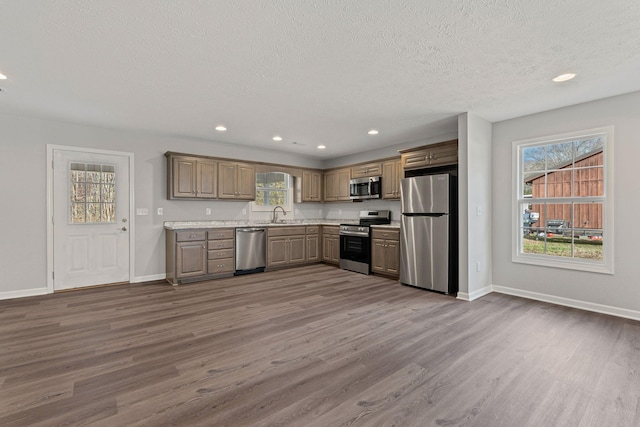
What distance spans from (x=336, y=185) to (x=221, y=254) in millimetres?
2992

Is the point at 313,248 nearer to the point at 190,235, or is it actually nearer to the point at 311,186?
the point at 311,186

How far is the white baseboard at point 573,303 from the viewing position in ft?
10.9

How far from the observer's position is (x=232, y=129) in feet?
15.8

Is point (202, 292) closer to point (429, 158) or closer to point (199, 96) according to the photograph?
point (199, 96)

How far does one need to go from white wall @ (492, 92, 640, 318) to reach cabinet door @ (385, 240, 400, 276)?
1443mm

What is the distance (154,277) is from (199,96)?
10.9 ft

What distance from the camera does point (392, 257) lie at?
206 inches

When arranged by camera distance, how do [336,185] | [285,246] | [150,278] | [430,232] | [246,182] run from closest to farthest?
[430,232], [150,278], [246,182], [285,246], [336,185]

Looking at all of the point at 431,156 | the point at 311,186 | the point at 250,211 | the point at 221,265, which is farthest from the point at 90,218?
the point at 431,156

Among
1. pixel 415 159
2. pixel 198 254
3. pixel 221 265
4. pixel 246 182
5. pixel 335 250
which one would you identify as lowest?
pixel 221 265

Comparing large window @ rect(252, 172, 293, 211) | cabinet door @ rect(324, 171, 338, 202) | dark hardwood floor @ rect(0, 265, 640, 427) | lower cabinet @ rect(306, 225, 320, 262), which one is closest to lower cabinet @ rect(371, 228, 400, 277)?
dark hardwood floor @ rect(0, 265, 640, 427)

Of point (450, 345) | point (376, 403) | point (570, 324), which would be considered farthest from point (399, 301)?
point (376, 403)

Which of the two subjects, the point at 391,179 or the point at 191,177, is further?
the point at 391,179

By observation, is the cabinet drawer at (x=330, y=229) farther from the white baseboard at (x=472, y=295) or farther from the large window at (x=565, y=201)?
the large window at (x=565, y=201)
